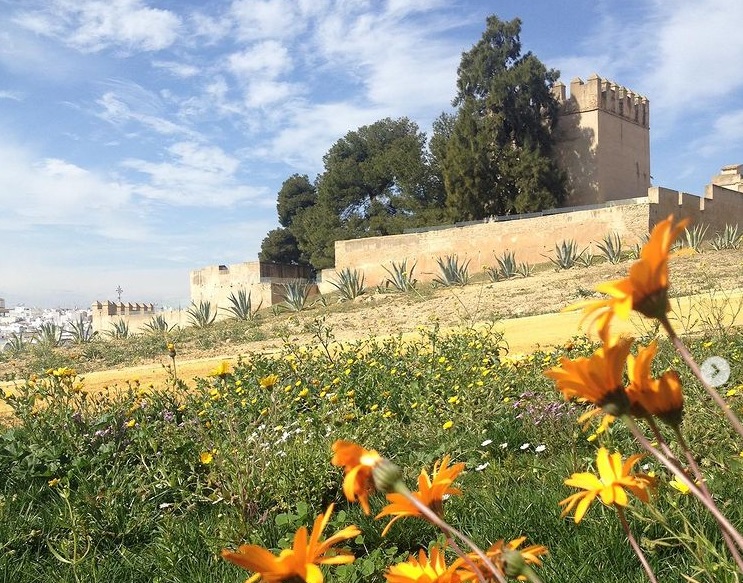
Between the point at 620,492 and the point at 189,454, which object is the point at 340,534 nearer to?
the point at 620,492

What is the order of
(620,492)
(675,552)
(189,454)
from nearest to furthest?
(620,492)
(675,552)
(189,454)

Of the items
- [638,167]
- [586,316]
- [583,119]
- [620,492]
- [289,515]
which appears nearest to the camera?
[586,316]

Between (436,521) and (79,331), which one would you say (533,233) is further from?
(436,521)

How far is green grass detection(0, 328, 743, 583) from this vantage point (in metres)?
2.19

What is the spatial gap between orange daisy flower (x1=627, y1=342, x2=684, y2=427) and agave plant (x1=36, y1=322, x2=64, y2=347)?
50.4ft

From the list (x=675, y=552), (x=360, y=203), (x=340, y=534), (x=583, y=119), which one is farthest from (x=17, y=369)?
(x=360, y=203)

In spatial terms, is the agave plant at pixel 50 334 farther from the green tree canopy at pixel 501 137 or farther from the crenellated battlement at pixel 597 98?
the crenellated battlement at pixel 597 98

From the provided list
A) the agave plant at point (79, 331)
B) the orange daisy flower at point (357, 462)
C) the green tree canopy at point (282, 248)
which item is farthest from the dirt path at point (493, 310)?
the green tree canopy at point (282, 248)

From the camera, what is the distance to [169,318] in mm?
27031

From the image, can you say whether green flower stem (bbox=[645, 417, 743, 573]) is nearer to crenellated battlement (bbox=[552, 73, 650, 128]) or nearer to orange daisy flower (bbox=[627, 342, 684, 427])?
orange daisy flower (bbox=[627, 342, 684, 427])

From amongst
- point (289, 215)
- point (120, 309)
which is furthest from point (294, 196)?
point (120, 309)

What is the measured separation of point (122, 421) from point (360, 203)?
98.0 feet

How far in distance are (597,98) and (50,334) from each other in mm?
19162

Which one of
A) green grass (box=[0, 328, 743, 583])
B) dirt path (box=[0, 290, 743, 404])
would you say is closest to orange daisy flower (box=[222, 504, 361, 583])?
green grass (box=[0, 328, 743, 583])
